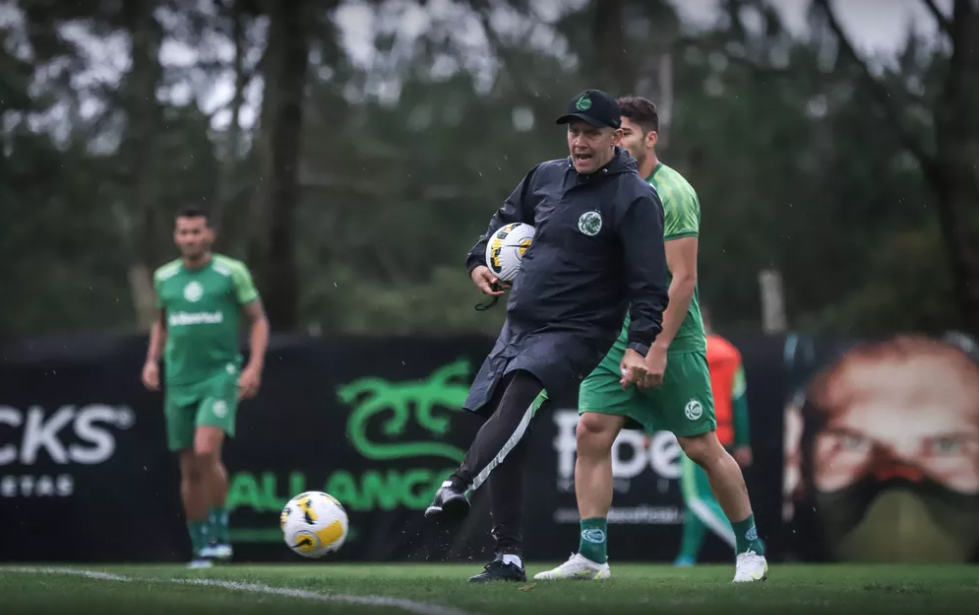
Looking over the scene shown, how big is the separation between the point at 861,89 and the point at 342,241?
14.0 metres

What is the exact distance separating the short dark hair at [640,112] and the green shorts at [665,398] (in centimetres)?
119

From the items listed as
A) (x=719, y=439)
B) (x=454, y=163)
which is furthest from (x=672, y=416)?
(x=454, y=163)

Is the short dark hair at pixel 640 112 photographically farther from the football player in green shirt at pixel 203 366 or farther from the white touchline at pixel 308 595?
the football player in green shirt at pixel 203 366

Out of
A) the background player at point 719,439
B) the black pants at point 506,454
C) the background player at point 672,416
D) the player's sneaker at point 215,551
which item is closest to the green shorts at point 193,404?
the player's sneaker at point 215,551

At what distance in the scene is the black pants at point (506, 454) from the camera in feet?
20.6

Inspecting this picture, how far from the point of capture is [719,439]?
470 inches

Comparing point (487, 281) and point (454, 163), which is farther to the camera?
point (454, 163)

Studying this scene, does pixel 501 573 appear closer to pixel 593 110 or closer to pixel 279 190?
pixel 593 110

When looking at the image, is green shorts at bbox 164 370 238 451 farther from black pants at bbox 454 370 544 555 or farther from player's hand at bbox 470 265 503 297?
black pants at bbox 454 370 544 555

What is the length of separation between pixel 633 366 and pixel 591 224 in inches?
25.0

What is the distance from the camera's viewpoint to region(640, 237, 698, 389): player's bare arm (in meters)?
6.81

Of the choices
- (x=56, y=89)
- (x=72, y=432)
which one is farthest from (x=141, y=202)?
(x=72, y=432)

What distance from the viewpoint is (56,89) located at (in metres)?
20.8

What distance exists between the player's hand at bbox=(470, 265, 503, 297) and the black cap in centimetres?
75
